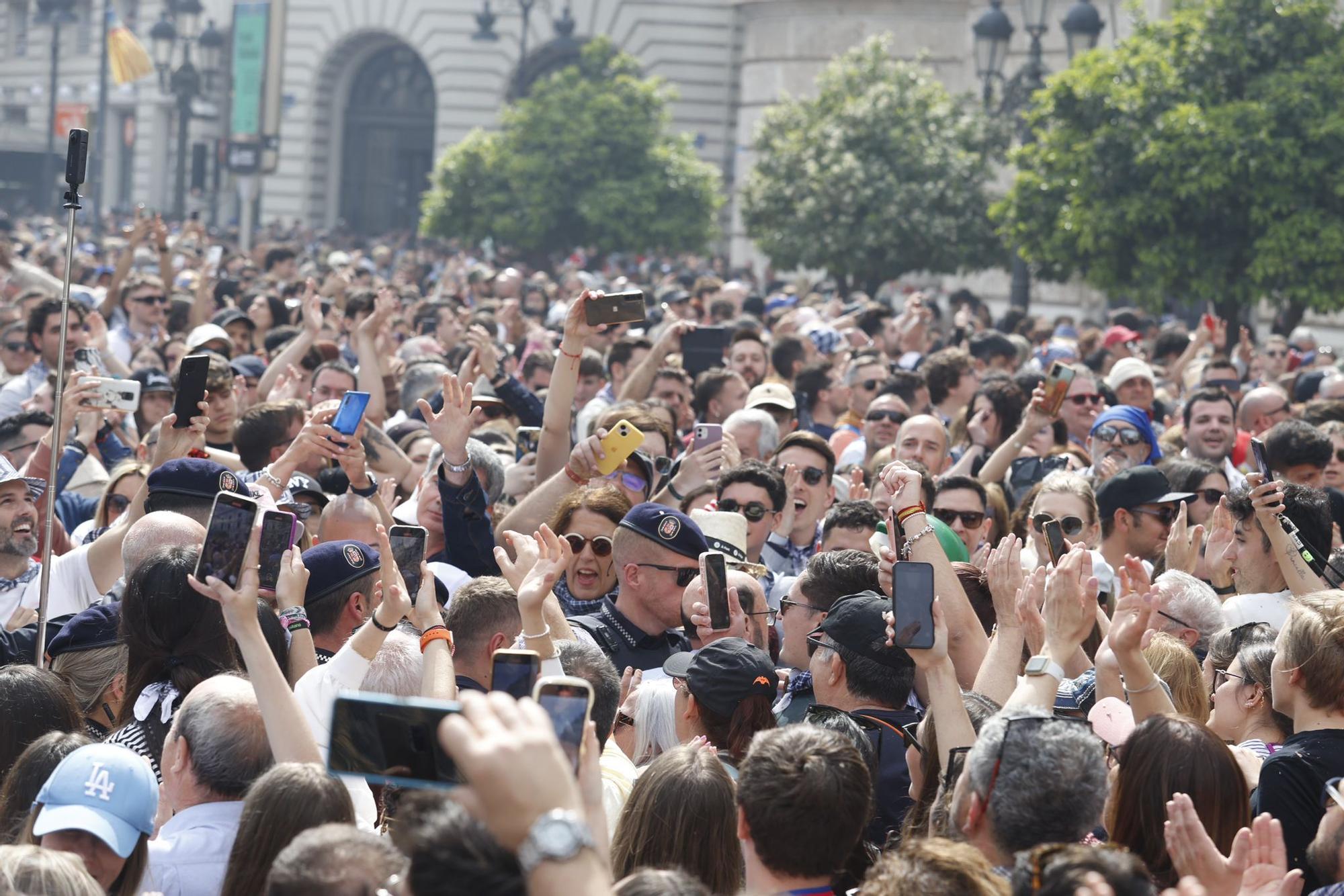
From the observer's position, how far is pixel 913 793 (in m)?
4.45

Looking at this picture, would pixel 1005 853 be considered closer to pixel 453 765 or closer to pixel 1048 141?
pixel 453 765

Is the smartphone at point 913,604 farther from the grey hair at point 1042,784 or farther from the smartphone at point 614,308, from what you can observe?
the smartphone at point 614,308

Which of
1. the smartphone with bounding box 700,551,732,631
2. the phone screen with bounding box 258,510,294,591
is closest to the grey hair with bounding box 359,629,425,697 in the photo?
the phone screen with bounding box 258,510,294,591

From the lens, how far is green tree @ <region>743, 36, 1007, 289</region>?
23.4m

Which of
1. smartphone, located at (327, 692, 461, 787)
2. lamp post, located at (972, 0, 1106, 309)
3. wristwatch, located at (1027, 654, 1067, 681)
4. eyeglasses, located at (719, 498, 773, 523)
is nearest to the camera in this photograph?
smartphone, located at (327, 692, 461, 787)

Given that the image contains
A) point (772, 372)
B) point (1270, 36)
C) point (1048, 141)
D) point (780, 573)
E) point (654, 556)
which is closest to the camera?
point (654, 556)

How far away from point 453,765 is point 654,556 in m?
3.19

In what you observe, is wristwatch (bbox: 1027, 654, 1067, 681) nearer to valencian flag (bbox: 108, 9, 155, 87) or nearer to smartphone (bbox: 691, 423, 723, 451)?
smartphone (bbox: 691, 423, 723, 451)

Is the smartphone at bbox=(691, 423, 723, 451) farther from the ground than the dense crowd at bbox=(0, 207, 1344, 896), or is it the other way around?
the smartphone at bbox=(691, 423, 723, 451)

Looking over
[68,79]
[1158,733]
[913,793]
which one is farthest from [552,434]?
[68,79]

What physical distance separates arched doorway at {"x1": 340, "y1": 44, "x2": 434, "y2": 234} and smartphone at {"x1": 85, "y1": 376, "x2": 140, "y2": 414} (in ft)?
144

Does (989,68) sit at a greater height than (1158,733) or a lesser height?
greater

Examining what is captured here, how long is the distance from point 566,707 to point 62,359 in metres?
3.30

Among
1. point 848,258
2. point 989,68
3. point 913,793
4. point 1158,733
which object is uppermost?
point 989,68
